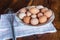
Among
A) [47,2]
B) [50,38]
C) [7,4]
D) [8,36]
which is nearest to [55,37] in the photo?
[50,38]

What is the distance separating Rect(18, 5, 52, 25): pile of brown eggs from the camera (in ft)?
2.88

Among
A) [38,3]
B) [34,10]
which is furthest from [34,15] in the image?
[38,3]

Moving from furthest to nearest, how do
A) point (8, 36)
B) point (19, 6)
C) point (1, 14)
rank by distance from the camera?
point (19, 6) < point (1, 14) < point (8, 36)

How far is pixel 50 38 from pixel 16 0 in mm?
466

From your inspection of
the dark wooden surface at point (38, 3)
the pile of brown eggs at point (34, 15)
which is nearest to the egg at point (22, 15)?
the pile of brown eggs at point (34, 15)

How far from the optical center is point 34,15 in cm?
91

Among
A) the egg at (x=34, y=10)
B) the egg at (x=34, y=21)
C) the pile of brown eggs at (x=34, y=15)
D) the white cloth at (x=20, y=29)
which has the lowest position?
the white cloth at (x=20, y=29)

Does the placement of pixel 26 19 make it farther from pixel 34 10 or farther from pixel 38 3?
pixel 38 3

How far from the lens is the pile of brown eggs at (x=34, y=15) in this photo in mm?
876

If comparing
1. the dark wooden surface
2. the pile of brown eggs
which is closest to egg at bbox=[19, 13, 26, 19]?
the pile of brown eggs

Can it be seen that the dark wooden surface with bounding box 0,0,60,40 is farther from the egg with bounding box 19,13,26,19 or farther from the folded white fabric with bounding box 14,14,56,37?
the egg with bounding box 19,13,26,19

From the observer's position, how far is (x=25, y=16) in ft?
2.98

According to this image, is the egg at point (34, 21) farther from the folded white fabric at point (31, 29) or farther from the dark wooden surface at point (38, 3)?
the dark wooden surface at point (38, 3)

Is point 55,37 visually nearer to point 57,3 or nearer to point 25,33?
point 25,33
